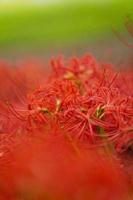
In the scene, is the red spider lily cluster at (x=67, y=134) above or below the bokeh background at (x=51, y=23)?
below

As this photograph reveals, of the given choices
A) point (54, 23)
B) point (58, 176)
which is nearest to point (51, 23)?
point (54, 23)

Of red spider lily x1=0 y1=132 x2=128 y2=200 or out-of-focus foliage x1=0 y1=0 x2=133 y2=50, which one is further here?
out-of-focus foliage x1=0 y1=0 x2=133 y2=50

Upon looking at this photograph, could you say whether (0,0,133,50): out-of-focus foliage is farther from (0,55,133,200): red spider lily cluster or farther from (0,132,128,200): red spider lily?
(0,132,128,200): red spider lily

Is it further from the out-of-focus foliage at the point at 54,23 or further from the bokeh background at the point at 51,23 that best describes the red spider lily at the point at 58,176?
the out-of-focus foliage at the point at 54,23

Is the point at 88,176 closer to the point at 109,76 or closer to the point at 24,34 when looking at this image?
the point at 109,76

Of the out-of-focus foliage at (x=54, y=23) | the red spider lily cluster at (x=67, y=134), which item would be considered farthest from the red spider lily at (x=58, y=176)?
the out-of-focus foliage at (x=54, y=23)

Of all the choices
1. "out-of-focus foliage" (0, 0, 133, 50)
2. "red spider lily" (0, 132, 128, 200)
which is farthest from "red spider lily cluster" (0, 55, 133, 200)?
"out-of-focus foliage" (0, 0, 133, 50)

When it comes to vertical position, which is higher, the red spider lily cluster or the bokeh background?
the bokeh background
